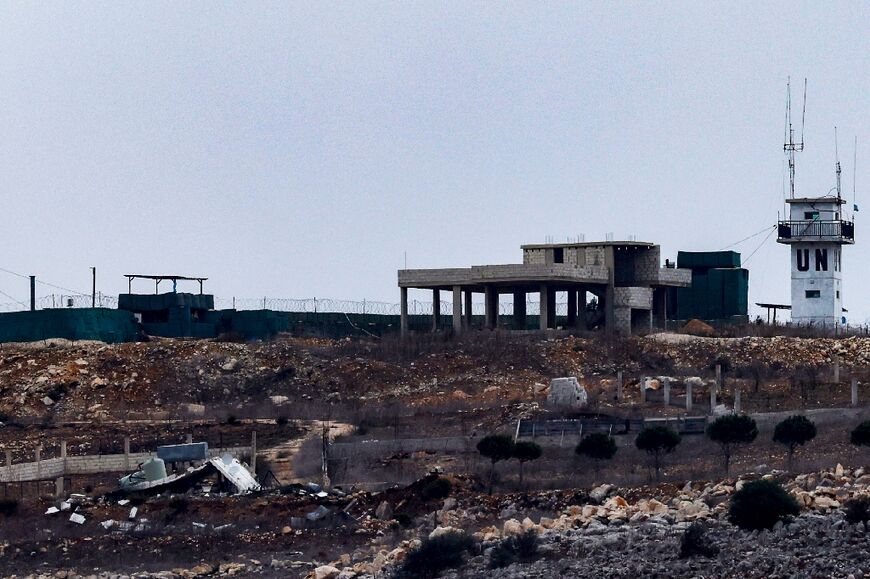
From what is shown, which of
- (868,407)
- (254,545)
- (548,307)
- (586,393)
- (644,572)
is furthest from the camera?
(548,307)

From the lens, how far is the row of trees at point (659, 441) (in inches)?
1897

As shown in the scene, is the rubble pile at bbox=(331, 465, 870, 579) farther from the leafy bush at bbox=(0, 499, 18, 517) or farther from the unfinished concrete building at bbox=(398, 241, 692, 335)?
the unfinished concrete building at bbox=(398, 241, 692, 335)

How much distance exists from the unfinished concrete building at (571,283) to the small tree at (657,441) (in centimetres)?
2874

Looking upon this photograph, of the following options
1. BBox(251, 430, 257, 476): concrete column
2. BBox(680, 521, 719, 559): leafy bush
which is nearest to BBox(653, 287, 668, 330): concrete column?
BBox(251, 430, 257, 476): concrete column

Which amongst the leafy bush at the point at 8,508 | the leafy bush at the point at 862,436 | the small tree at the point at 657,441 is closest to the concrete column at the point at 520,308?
the small tree at the point at 657,441

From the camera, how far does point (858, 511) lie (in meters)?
35.5

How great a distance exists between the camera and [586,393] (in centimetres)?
6397

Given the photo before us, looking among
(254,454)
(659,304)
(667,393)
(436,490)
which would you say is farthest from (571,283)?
(436,490)

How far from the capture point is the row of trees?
48188 millimetres

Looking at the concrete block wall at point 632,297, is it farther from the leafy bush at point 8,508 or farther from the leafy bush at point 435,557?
the leafy bush at point 435,557

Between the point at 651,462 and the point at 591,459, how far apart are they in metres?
1.68

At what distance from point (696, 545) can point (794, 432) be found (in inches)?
555

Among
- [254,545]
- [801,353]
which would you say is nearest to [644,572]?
[254,545]

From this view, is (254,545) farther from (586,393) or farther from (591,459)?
(586,393)
